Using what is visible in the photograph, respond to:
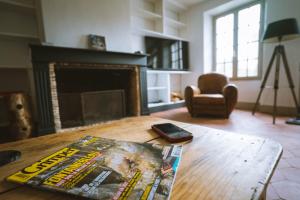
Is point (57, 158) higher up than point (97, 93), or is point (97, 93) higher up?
point (97, 93)

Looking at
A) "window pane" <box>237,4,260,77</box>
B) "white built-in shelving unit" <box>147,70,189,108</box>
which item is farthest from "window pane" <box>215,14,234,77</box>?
"white built-in shelving unit" <box>147,70,189,108</box>

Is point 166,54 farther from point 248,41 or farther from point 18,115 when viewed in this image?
point 18,115

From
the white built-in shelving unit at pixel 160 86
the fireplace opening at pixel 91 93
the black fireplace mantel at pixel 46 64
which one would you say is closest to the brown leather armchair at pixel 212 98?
the white built-in shelving unit at pixel 160 86

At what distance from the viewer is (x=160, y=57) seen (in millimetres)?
3260

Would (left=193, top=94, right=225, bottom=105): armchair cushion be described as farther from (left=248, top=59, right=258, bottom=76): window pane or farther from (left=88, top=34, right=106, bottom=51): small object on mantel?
(left=88, top=34, right=106, bottom=51): small object on mantel

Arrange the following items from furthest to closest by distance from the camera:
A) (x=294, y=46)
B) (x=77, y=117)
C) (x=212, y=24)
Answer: (x=212, y=24) → (x=294, y=46) → (x=77, y=117)

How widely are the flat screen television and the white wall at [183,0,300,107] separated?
0.26 metres

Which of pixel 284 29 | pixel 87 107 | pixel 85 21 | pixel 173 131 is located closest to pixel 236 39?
pixel 284 29

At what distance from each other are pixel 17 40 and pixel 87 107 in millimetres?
1335

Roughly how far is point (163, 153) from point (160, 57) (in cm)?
295

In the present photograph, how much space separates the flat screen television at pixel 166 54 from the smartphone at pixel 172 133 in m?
2.41

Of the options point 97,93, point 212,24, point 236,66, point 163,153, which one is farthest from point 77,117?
point 212,24

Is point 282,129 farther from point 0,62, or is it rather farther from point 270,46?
point 0,62

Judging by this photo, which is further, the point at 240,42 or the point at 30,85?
the point at 240,42
